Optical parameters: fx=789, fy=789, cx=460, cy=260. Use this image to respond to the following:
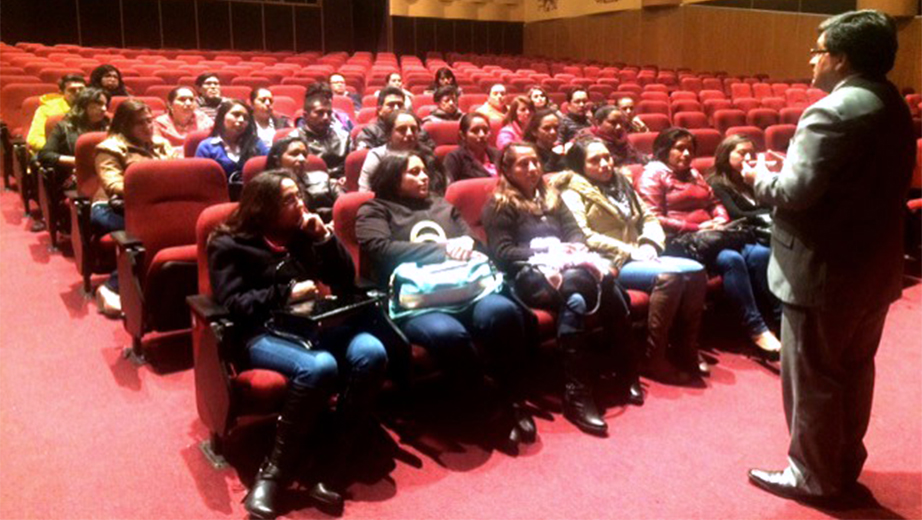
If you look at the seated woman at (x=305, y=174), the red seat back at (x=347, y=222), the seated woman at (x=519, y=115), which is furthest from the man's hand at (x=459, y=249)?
the seated woman at (x=519, y=115)

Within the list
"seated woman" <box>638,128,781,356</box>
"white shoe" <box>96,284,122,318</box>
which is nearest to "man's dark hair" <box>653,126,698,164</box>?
"seated woman" <box>638,128,781,356</box>

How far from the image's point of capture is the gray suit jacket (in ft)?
6.31

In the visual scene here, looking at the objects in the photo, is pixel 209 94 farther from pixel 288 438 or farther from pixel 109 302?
pixel 288 438

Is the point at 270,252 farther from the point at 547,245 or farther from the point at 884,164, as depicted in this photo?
the point at 884,164

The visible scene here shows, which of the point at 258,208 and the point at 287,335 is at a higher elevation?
the point at 258,208

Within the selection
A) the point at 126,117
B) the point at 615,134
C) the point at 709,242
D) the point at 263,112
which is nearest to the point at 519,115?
the point at 615,134

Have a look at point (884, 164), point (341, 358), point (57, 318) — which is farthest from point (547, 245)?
point (57, 318)

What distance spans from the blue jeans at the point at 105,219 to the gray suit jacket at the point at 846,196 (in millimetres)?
2717

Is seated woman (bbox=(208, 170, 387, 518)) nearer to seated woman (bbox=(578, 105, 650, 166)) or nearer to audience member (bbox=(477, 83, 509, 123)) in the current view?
seated woman (bbox=(578, 105, 650, 166))

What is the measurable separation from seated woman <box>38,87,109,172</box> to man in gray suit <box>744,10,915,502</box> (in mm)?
3627

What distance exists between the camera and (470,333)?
2680 mm

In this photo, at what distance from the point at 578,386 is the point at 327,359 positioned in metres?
0.97

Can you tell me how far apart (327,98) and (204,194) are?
4.02ft

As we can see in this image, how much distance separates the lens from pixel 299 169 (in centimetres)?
337
